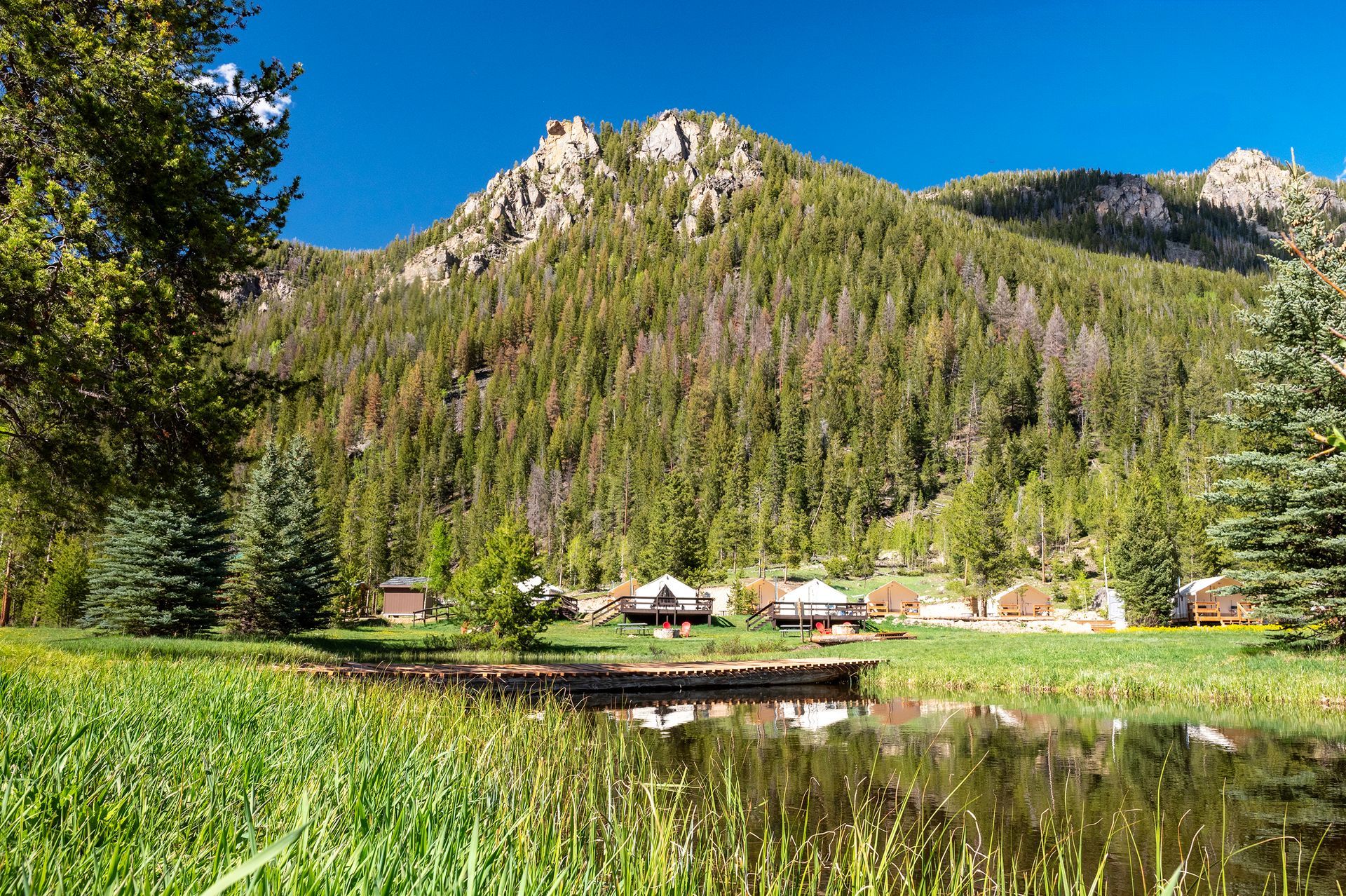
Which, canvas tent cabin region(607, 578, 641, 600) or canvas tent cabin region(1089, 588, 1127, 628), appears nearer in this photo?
canvas tent cabin region(1089, 588, 1127, 628)

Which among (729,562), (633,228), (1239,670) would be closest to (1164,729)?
(1239,670)

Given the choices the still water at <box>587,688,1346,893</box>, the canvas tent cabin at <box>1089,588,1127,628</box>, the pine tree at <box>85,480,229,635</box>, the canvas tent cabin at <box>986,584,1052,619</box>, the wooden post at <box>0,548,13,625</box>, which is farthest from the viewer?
the canvas tent cabin at <box>986,584,1052,619</box>

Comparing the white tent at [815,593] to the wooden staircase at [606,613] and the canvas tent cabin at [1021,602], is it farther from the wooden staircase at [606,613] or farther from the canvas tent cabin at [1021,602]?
the canvas tent cabin at [1021,602]

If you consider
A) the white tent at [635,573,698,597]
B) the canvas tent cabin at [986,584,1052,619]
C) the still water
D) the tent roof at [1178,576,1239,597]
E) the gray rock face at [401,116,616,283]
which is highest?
the gray rock face at [401,116,616,283]

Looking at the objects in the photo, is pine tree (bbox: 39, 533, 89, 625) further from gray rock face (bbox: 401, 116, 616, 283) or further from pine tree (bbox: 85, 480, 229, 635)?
gray rock face (bbox: 401, 116, 616, 283)

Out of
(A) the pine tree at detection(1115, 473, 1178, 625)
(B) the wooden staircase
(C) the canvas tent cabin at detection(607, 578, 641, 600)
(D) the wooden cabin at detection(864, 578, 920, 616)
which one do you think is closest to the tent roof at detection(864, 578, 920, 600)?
(D) the wooden cabin at detection(864, 578, 920, 616)

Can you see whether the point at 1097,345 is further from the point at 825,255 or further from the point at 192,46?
the point at 192,46

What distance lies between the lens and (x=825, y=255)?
452 feet

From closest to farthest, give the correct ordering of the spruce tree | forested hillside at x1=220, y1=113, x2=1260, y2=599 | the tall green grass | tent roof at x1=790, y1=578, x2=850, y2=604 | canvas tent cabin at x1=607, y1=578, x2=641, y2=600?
the tall green grass
the spruce tree
tent roof at x1=790, y1=578, x2=850, y2=604
canvas tent cabin at x1=607, y1=578, x2=641, y2=600
forested hillside at x1=220, y1=113, x2=1260, y2=599

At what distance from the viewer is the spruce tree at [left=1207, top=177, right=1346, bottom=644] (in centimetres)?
1822

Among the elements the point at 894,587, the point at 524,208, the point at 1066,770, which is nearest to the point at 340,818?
the point at 1066,770

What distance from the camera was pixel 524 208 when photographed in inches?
7387

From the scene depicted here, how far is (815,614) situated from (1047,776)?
3185cm

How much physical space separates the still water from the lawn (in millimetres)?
1562
